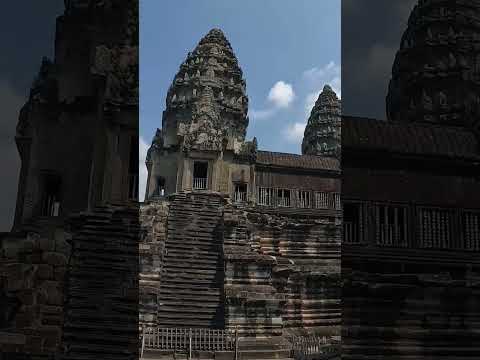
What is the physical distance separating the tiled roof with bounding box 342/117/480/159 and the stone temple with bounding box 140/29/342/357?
27 centimetres

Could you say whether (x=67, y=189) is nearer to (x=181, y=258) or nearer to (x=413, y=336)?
(x=181, y=258)

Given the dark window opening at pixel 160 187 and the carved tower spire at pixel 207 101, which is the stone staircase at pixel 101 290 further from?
the carved tower spire at pixel 207 101

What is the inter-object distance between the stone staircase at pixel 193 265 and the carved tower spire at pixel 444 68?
2.49 m

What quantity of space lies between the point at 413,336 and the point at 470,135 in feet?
7.63

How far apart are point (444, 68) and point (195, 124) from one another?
3608mm

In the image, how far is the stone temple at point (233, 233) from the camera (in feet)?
14.9

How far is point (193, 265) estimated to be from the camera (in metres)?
5.85

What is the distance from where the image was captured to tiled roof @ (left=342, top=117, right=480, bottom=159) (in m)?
5.15

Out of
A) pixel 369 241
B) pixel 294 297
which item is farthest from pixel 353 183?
pixel 294 297

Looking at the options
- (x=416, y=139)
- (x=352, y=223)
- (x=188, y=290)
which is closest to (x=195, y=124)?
(x=188, y=290)

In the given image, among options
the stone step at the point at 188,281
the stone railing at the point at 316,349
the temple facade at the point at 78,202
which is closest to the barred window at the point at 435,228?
the stone railing at the point at 316,349

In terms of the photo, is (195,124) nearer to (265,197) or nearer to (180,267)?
(265,197)

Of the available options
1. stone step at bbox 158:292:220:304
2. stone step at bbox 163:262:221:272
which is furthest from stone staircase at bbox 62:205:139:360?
stone step at bbox 163:262:221:272

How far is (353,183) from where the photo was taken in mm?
5309
